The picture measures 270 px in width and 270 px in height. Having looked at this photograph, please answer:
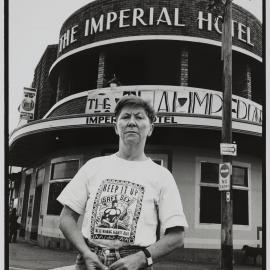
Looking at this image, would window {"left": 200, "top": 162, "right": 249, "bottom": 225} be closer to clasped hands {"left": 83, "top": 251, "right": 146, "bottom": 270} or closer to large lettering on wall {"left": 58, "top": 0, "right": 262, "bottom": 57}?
large lettering on wall {"left": 58, "top": 0, "right": 262, "bottom": 57}

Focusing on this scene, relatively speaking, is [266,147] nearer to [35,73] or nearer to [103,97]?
[103,97]

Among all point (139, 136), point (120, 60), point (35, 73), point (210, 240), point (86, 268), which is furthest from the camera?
point (120, 60)

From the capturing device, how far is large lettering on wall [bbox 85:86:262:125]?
2768mm

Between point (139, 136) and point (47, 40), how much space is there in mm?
1453

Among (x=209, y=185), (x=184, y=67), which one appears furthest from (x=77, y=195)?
(x=184, y=67)

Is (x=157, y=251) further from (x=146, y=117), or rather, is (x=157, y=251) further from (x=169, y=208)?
(x=146, y=117)

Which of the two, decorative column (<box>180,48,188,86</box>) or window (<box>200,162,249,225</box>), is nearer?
window (<box>200,162,249,225</box>)

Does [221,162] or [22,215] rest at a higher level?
[221,162]

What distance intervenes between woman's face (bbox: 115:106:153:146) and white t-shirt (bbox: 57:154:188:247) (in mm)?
101

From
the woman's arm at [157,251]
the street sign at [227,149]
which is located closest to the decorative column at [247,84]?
the street sign at [227,149]

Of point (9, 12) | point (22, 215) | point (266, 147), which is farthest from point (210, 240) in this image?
point (9, 12)

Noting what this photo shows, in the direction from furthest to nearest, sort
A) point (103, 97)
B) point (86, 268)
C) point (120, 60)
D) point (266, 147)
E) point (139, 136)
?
point (120, 60) < point (103, 97) < point (266, 147) < point (139, 136) < point (86, 268)

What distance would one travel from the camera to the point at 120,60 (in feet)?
12.1

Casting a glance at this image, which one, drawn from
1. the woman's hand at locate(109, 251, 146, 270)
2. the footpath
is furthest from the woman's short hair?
the footpath
